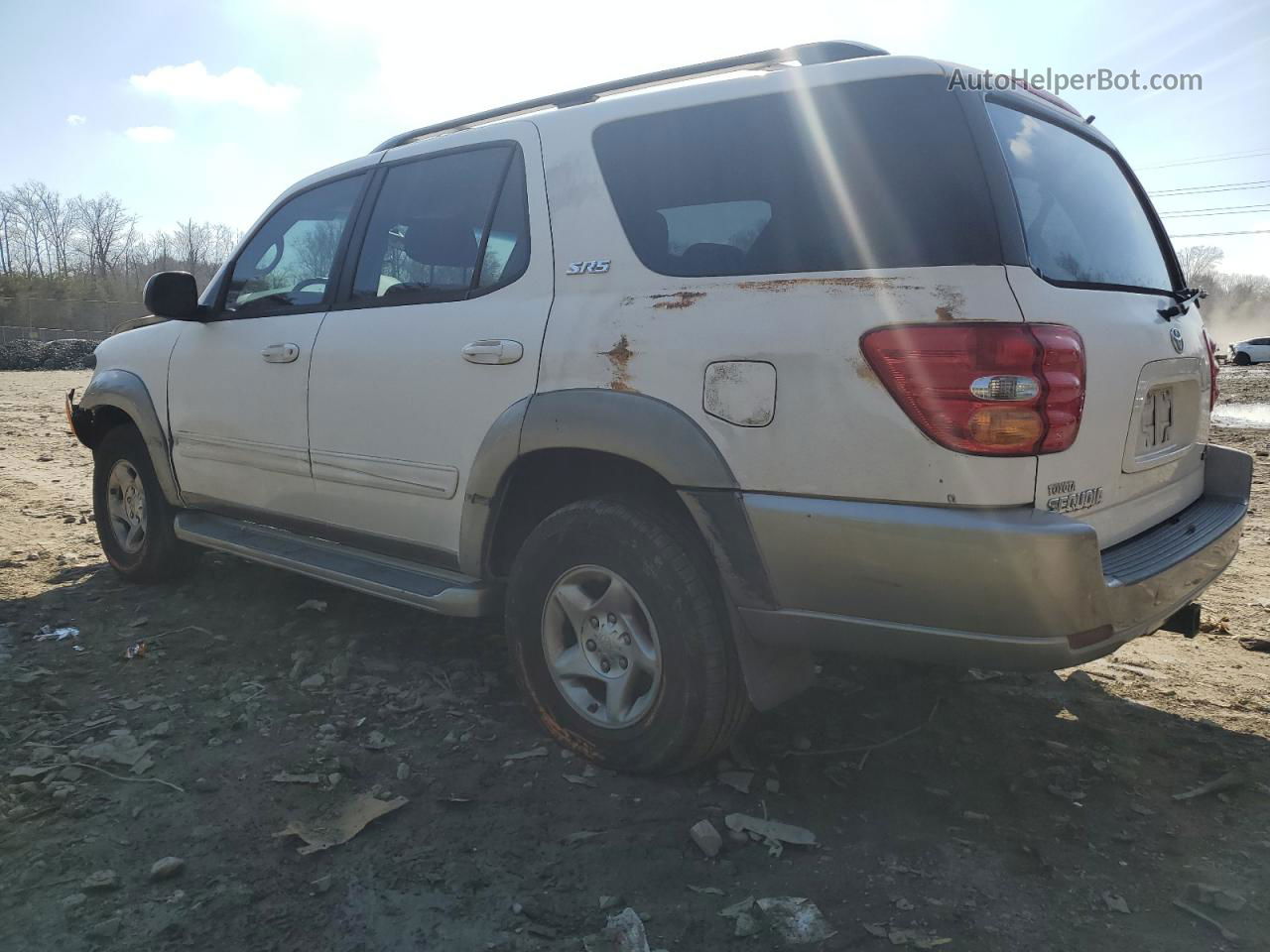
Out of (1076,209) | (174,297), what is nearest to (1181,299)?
(1076,209)

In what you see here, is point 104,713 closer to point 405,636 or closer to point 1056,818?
point 405,636

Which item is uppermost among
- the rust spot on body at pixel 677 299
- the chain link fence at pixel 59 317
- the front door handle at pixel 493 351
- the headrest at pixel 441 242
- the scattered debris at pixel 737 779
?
the chain link fence at pixel 59 317

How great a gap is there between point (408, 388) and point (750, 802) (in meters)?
1.80

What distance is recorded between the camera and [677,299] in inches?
102

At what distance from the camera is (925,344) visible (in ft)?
7.01

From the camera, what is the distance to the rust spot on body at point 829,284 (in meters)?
2.22

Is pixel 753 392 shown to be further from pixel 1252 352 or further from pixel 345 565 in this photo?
pixel 1252 352

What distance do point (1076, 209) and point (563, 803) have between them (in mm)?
2331

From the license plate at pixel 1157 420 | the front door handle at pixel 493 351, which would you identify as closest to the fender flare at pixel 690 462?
the front door handle at pixel 493 351

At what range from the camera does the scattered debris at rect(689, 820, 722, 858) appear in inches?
95.3

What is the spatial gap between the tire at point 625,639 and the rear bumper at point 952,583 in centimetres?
20

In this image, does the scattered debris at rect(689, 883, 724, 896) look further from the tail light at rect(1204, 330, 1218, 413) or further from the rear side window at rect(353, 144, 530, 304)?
the tail light at rect(1204, 330, 1218, 413)

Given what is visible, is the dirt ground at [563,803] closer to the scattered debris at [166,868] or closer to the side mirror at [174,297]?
the scattered debris at [166,868]

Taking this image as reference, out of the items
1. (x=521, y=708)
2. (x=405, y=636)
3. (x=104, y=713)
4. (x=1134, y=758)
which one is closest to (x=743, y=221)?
(x=521, y=708)
